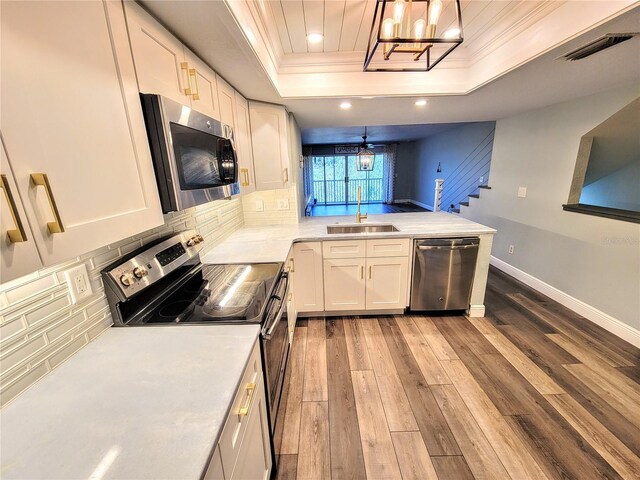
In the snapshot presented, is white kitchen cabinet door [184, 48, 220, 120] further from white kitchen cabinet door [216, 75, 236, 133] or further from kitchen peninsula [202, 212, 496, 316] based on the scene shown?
kitchen peninsula [202, 212, 496, 316]

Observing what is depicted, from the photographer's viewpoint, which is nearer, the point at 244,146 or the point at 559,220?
the point at 244,146

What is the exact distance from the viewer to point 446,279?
2.57m

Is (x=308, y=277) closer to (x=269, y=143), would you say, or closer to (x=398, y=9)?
(x=269, y=143)

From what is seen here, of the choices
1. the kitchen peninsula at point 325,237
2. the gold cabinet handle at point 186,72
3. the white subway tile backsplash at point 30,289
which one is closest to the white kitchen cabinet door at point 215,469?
the white subway tile backsplash at point 30,289

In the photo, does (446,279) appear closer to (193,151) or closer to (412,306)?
(412,306)

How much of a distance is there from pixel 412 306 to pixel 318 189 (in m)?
8.47

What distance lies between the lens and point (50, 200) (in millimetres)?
558

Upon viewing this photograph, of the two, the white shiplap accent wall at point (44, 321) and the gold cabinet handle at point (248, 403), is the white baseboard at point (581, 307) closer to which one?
the gold cabinet handle at point (248, 403)

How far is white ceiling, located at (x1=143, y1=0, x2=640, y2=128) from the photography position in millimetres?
1170

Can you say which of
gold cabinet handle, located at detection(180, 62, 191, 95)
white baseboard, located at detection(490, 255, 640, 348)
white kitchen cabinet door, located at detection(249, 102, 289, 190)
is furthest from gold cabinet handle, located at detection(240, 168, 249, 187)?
white baseboard, located at detection(490, 255, 640, 348)

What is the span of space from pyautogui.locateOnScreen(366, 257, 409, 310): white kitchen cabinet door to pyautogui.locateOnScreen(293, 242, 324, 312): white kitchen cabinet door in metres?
0.49

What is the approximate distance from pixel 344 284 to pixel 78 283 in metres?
2.04

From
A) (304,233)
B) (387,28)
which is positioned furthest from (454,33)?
(304,233)

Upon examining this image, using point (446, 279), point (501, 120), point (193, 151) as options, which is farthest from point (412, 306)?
point (501, 120)
